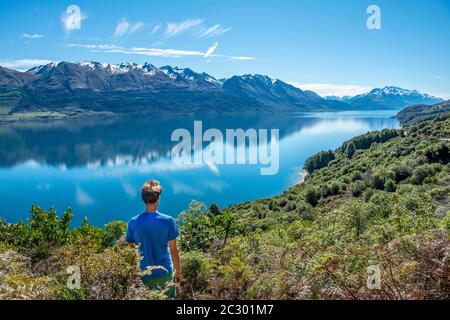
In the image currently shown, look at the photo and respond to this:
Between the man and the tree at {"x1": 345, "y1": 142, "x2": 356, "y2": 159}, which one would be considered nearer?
the man

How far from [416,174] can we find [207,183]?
5199cm

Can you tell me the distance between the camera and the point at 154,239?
5645mm

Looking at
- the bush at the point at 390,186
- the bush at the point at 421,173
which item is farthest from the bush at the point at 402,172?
the bush at the point at 390,186

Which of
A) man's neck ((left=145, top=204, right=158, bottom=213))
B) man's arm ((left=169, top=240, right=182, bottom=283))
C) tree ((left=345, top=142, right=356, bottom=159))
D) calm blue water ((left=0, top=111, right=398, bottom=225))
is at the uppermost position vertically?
man's neck ((left=145, top=204, right=158, bottom=213))

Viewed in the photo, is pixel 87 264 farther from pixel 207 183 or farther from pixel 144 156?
pixel 144 156

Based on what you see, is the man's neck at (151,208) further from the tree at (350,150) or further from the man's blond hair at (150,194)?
the tree at (350,150)

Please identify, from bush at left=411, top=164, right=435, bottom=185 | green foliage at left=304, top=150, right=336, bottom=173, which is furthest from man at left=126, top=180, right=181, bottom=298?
green foliage at left=304, top=150, right=336, bottom=173

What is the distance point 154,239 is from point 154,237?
1.4 inches

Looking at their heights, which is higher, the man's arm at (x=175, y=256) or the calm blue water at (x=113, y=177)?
the man's arm at (x=175, y=256)

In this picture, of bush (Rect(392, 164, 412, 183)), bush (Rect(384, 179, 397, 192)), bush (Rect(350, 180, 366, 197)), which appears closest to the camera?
bush (Rect(384, 179, 397, 192))

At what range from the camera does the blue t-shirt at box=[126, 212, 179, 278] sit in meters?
5.58

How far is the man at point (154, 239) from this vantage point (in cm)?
558

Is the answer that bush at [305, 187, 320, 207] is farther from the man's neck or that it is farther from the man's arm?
the man's neck
